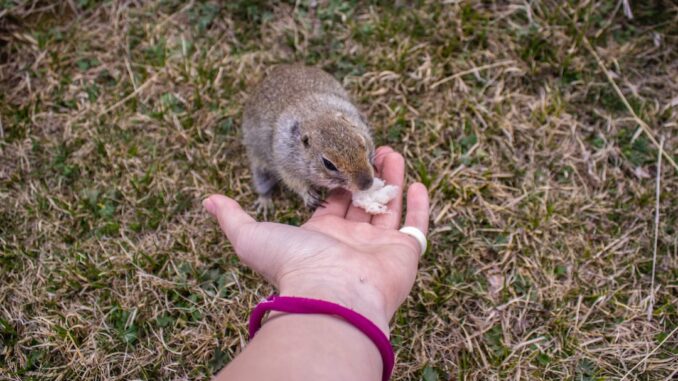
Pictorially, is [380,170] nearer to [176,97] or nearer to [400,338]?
[400,338]

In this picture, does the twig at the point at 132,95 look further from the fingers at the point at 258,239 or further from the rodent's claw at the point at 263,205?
the fingers at the point at 258,239

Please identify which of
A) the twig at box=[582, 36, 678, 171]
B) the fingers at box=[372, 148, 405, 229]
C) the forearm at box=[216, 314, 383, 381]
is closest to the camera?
the forearm at box=[216, 314, 383, 381]

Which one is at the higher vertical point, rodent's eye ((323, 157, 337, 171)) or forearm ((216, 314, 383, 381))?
forearm ((216, 314, 383, 381))

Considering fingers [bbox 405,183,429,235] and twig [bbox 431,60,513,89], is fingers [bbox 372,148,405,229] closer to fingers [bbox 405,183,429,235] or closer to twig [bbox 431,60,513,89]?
fingers [bbox 405,183,429,235]

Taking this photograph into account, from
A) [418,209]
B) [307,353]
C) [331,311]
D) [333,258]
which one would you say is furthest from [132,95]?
[307,353]

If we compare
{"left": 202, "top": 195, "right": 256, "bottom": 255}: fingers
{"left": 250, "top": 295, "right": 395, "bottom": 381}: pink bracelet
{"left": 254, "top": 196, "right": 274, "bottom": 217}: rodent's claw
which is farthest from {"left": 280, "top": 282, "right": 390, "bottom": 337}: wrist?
{"left": 254, "top": 196, "right": 274, "bottom": 217}: rodent's claw

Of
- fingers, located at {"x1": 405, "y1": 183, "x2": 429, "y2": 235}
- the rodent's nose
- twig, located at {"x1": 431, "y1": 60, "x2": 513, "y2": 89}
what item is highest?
the rodent's nose

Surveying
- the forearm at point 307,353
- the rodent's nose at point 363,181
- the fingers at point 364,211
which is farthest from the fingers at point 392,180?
the forearm at point 307,353
